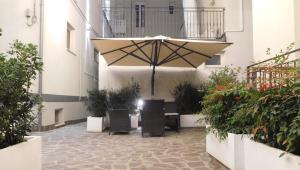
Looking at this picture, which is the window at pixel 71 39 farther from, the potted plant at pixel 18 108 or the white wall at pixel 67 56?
Answer: the potted plant at pixel 18 108

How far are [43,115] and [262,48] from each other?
21.0ft

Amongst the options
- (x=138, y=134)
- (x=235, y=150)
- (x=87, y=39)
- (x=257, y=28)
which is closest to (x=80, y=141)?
(x=138, y=134)

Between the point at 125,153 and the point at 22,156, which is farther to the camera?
the point at 125,153

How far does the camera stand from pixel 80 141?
23.5ft

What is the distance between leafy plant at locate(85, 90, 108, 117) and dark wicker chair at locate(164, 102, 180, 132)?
74.3 inches

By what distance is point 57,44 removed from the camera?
32.7 ft

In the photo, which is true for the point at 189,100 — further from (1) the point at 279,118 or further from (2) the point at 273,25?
(1) the point at 279,118

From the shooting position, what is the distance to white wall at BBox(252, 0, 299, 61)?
23.6 ft

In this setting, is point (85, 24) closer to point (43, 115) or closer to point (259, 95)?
point (43, 115)

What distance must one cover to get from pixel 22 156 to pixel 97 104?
612 cm

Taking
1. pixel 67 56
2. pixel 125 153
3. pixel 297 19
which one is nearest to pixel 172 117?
pixel 125 153

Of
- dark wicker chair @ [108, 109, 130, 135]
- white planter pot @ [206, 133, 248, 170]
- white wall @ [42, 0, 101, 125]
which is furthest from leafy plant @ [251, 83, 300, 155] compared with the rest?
white wall @ [42, 0, 101, 125]

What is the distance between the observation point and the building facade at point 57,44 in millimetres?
8078

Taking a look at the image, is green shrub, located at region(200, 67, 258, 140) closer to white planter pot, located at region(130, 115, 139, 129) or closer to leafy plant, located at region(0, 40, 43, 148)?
leafy plant, located at region(0, 40, 43, 148)
